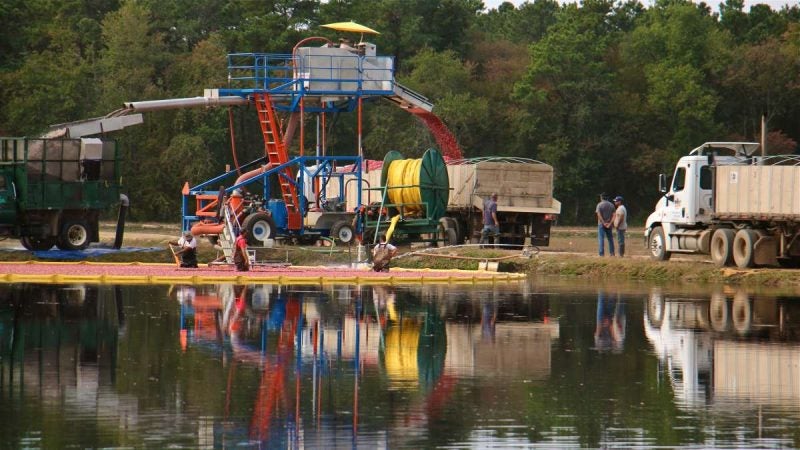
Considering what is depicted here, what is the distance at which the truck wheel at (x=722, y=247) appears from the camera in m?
38.1

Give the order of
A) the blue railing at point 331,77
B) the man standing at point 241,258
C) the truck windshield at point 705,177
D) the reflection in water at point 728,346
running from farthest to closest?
the blue railing at point 331,77
the truck windshield at point 705,177
the man standing at point 241,258
the reflection in water at point 728,346

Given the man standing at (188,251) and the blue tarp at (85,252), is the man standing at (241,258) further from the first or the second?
the blue tarp at (85,252)

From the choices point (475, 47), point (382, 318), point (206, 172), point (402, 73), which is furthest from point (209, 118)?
point (382, 318)

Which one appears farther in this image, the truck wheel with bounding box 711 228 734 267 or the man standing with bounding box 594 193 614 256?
the man standing with bounding box 594 193 614 256

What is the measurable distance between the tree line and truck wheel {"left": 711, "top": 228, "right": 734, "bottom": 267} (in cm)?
3788

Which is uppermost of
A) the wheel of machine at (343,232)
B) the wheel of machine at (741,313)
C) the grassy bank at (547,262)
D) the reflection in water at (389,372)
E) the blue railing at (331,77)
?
the blue railing at (331,77)

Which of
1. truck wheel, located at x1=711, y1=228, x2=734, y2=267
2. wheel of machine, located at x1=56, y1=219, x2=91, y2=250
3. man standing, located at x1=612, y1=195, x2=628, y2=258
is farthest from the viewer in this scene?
wheel of machine, located at x1=56, y1=219, x2=91, y2=250

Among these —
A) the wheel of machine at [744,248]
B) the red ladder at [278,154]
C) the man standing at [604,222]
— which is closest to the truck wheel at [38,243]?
the red ladder at [278,154]

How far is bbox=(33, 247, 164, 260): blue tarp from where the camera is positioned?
40.4 metres

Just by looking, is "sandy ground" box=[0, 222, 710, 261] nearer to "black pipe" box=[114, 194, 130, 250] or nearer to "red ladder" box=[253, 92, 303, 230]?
"black pipe" box=[114, 194, 130, 250]

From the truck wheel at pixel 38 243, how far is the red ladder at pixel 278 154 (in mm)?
6952

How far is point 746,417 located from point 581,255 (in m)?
25.1

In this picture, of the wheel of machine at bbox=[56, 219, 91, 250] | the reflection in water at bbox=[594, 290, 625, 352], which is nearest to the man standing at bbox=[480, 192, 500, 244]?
the reflection in water at bbox=[594, 290, 625, 352]

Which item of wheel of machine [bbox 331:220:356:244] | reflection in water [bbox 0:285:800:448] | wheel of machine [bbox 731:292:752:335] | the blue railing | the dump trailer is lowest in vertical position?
reflection in water [bbox 0:285:800:448]
